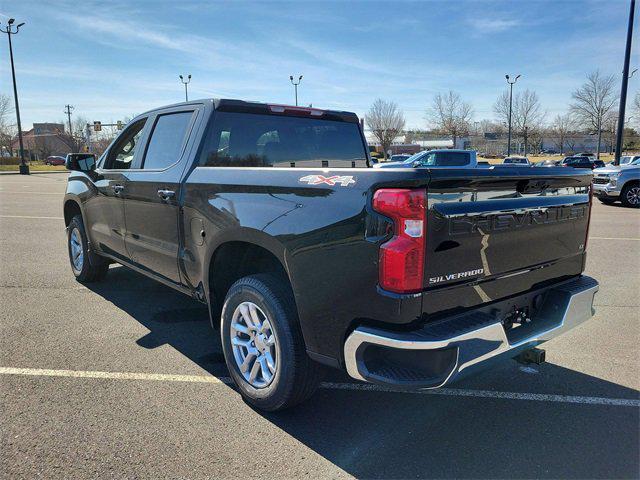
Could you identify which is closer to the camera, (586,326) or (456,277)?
(456,277)

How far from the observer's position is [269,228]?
2822mm

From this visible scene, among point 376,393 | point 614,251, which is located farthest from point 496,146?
point 376,393

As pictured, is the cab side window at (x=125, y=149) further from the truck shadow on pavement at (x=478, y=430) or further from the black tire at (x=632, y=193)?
the black tire at (x=632, y=193)

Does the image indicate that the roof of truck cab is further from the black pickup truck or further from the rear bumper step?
the rear bumper step

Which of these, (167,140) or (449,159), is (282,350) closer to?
(167,140)

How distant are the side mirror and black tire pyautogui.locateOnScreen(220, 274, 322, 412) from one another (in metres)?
3.21

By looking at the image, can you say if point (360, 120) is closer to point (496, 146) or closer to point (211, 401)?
point (211, 401)

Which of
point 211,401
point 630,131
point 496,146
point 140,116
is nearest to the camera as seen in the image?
point 211,401

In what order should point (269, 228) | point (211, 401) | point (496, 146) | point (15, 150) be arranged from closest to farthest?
point (269, 228) → point (211, 401) → point (496, 146) → point (15, 150)

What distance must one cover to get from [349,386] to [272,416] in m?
0.67

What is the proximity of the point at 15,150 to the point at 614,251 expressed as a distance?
111896 mm

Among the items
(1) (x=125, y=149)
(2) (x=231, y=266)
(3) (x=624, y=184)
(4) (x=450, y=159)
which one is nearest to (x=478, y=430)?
(2) (x=231, y=266)

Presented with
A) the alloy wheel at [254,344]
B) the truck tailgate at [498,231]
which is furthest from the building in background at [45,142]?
the truck tailgate at [498,231]

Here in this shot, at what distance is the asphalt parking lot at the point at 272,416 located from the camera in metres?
2.57
